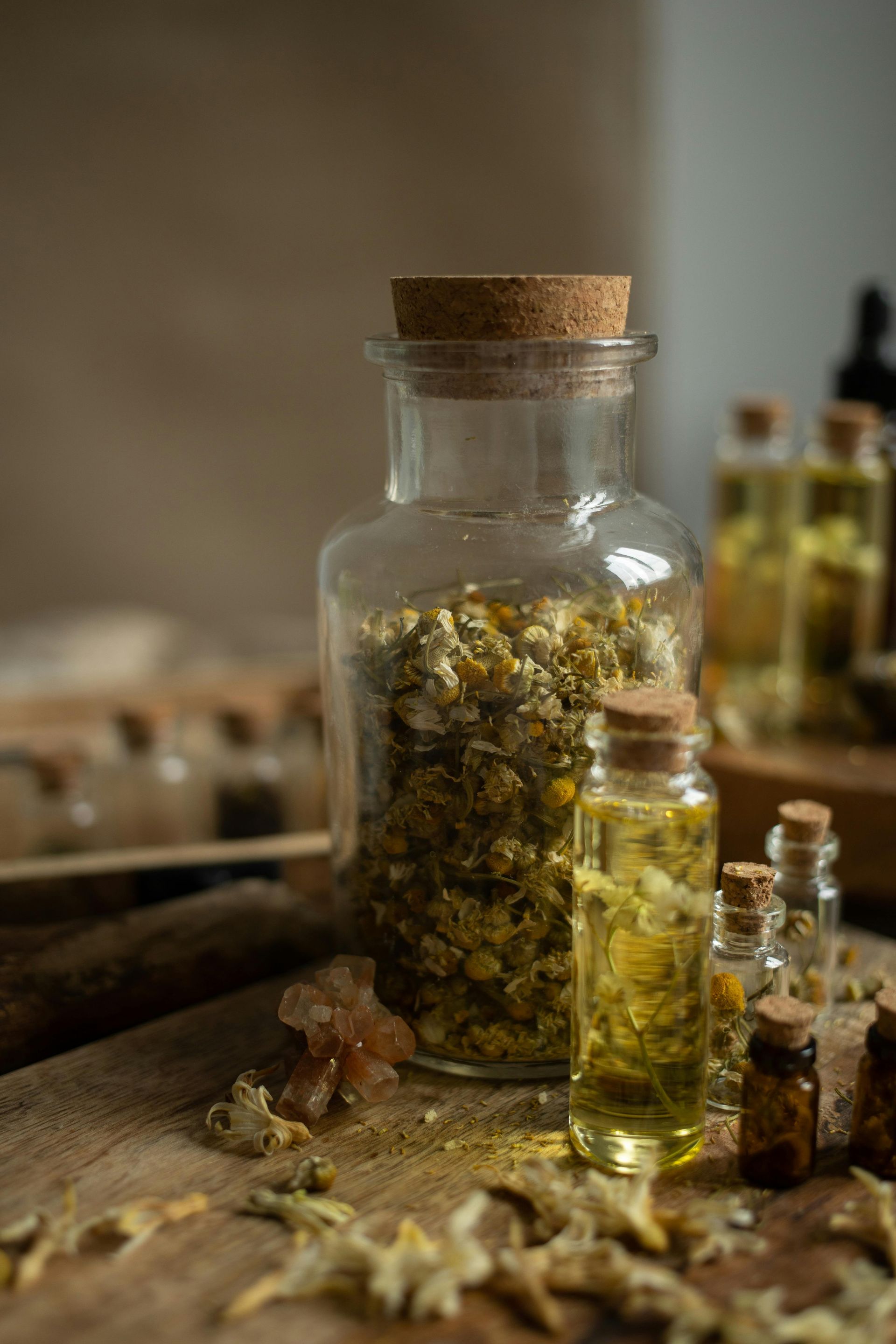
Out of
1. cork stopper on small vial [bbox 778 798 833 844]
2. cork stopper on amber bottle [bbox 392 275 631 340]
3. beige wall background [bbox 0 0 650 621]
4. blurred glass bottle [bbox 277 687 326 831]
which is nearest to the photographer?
cork stopper on amber bottle [bbox 392 275 631 340]

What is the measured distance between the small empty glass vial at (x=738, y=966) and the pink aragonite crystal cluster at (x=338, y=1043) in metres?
0.19

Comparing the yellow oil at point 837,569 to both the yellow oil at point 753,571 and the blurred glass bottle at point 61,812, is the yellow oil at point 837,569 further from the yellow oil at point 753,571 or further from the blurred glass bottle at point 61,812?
the blurred glass bottle at point 61,812

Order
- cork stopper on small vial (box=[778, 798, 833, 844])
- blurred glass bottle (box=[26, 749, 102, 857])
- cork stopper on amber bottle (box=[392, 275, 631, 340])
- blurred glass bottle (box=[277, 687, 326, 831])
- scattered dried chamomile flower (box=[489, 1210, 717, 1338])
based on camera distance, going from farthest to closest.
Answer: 1. blurred glass bottle (box=[277, 687, 326, 831])
2. blurred glass bottle (box=[26, 749, 102, 857])
3. cork stopper on small vial (box=[778, 798, 833, 844])
4. cork stopper on amber bottle (box=[392, 275, 631, 340])
5. scattered dried chamomile flower (box=[489, 1210, 717, 1338])

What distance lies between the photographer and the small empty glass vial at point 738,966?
70cm

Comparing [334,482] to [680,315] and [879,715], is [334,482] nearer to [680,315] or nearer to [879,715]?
[680,315]

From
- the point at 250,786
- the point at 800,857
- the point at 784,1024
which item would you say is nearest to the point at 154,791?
the point at 250,786

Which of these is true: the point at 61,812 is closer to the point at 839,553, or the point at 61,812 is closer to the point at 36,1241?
the point at 36,1241

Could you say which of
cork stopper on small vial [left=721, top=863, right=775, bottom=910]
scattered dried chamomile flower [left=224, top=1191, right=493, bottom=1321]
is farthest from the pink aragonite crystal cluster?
cork stopper on small vial [left=721, top=863, right=775, bottom=910]

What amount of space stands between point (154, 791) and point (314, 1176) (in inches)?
27.4

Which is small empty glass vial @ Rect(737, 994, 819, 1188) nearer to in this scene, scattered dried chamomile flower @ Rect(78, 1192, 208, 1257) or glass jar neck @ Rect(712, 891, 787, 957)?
glass jar neck @ Rect(712, 891, 787, 957)

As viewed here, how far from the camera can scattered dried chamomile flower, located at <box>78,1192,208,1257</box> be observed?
0.59m

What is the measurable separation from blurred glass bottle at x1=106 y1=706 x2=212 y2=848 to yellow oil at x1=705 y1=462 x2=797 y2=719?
0.62 m

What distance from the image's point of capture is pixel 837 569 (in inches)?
49.6

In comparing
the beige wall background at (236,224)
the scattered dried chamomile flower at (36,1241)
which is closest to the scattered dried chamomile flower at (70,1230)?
the scattered dried chamomile flower at (36,1241)
